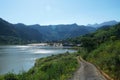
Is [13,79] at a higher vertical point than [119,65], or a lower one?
lower

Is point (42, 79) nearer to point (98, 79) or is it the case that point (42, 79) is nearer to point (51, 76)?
point (51, 76)

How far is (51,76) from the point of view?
37.9m

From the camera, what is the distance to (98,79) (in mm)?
29328

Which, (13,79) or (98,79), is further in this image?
(13,79)

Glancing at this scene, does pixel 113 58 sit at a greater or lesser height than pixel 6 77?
greater

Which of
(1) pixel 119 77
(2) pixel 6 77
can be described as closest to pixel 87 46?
(2) pixel 6 77

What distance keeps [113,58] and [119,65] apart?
2606mm

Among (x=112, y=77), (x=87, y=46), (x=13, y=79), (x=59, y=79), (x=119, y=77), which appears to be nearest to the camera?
(x=119, y=77)

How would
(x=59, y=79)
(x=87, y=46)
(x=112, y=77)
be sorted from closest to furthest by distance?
(x=112, y=77) → (x=59, y=79) → (x=87, y=46)

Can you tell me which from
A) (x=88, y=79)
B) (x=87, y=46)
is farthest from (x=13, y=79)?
(x=87, y=46)

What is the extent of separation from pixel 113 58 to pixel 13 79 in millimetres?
15652

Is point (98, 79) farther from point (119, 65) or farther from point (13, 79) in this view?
point (13, 79)

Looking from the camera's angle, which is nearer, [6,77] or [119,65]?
[119,65]

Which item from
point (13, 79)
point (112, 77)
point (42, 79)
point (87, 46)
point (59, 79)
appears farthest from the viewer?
point (87, 46)
